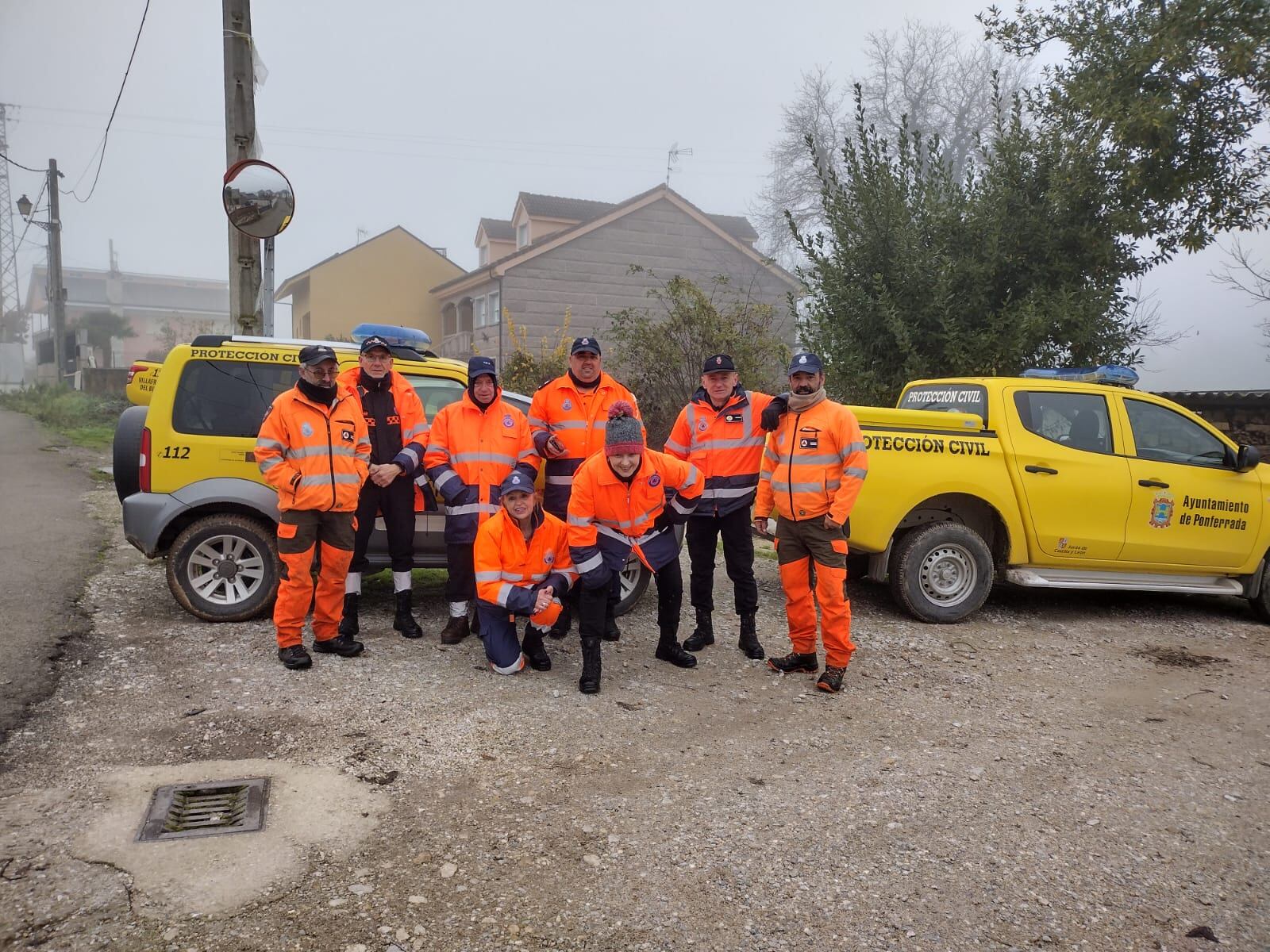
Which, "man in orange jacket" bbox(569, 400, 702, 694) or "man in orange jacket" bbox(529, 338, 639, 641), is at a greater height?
"man in orange jacket" bbox(529, 338, 639, 641)

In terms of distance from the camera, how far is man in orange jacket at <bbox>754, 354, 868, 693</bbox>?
499cm

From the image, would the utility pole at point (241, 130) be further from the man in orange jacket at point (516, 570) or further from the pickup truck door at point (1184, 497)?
the pickup truck door at point (1184, 497)

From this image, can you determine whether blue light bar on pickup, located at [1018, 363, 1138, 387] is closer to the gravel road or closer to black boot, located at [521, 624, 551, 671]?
the gravel road

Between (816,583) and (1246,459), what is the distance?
387cm

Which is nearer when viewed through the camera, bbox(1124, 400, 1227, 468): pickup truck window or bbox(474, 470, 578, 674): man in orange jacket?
bbox(474, 470, 578, 674): man in orange jacket

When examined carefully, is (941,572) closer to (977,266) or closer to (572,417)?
(572,417)

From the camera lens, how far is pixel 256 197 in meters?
6.75

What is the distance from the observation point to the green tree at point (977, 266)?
9.56m

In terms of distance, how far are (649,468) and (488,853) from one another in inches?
94.8

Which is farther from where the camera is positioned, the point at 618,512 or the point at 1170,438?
the point at 1170,438

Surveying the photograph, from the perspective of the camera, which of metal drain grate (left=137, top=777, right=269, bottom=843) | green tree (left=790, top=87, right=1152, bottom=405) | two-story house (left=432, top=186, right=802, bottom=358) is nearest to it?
metal drain grate (left=137, top=777, right=269, bottom=843)


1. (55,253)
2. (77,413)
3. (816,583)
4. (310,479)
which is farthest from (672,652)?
(55,253)

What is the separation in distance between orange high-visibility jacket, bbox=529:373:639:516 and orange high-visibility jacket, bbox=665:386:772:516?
50cm

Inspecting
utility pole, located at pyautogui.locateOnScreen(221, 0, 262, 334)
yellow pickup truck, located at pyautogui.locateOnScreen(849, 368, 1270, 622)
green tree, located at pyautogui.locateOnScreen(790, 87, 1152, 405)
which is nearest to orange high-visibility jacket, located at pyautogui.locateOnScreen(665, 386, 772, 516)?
yellow pickup truck, located at pyautogui.locateOnScreen(849, 368, 1270, 622)
